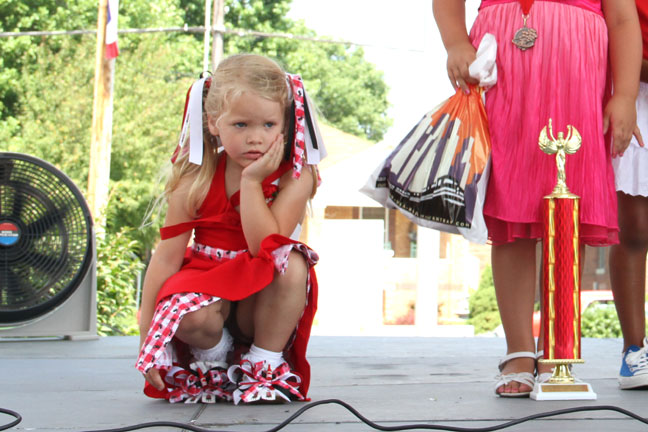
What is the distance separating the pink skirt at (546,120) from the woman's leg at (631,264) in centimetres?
39

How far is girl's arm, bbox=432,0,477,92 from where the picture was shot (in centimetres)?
254

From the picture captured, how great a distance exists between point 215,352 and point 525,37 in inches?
48.2

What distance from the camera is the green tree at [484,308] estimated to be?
572 inches

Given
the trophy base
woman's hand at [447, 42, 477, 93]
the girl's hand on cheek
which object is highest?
woman's hand at [447, 42, 477, 93]

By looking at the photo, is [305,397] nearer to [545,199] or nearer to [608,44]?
[545,199]

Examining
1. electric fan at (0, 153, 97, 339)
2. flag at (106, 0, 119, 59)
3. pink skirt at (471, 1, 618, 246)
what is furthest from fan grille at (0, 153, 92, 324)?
flag at (106, 0, 119, 59)

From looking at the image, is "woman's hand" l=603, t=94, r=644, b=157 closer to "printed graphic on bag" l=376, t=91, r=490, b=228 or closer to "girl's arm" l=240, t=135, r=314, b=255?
"printed graphic on bag" l=376, t=91, r=490, b=228

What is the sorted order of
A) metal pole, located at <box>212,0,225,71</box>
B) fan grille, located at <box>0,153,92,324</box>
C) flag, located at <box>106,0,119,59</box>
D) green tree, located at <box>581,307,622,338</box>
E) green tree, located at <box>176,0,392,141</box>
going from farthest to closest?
green tree, located at <box>176,0,392,141</box>, metal pole, located at <box>212,0,225,71</box>, flag, located at <box>106,0,119,59</box>, green tree, located at <box>581,307,622,338</box>, fan grille, located at <box>0,153,92,324</box>

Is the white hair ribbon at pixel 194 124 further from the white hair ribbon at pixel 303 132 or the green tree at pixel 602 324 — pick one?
the green tree at pixel 602 324

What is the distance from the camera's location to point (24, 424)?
196 cm

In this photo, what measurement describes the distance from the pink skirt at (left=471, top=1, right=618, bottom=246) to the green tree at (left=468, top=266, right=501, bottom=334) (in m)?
12.0

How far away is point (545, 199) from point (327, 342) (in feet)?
8.22

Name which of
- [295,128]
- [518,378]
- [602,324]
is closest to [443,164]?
[295,128]

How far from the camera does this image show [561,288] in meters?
2.24
